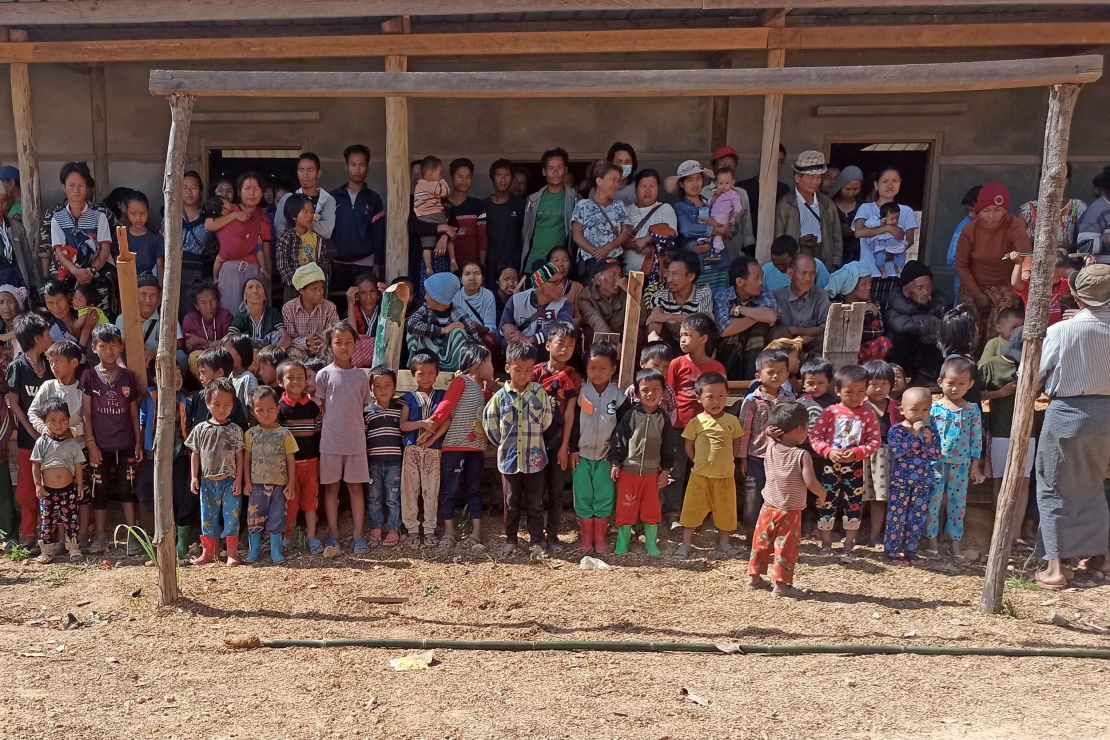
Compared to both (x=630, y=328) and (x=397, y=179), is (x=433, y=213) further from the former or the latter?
(x=630, y=328)

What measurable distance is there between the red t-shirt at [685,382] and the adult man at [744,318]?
72 centimetres

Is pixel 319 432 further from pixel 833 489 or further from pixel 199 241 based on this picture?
pixel 833 489

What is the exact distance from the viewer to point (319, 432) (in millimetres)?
5910

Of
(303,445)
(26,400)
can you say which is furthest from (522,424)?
(26,400)

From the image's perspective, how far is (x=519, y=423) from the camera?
225 inches

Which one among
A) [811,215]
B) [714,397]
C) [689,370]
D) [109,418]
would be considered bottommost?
[109,418]

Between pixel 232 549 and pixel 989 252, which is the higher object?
pixel 989 252

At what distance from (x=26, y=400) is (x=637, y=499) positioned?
12.8 feet

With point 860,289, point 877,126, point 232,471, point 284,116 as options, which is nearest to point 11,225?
point 284,116

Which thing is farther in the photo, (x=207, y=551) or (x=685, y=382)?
(x=685, y=382)

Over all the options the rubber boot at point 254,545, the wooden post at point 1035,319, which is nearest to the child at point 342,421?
the rubber boot at point 254,545

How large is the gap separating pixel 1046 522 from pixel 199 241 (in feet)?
20.2

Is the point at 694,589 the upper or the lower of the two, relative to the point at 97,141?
lower

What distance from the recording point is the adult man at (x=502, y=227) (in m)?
7.79
